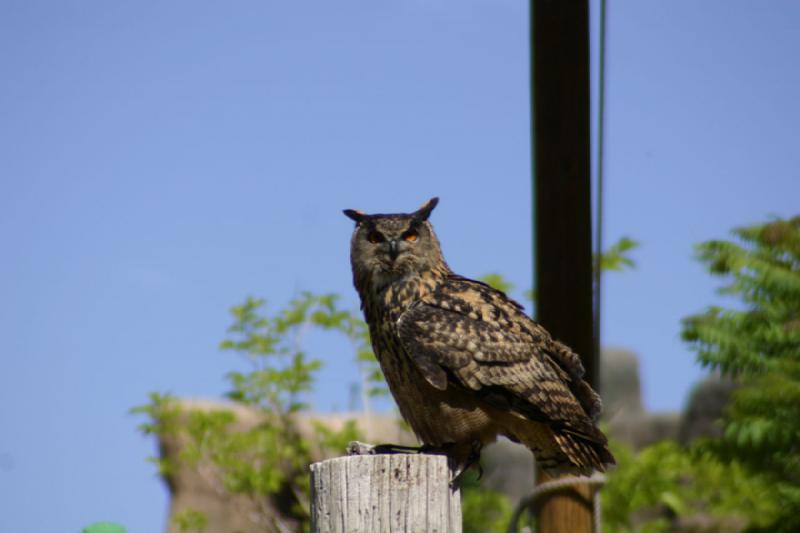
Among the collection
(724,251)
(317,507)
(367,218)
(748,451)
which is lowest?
(317,507)

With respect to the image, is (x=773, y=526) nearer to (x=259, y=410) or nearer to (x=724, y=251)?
(x=724, y=251)

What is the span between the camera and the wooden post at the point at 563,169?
4.76 meters

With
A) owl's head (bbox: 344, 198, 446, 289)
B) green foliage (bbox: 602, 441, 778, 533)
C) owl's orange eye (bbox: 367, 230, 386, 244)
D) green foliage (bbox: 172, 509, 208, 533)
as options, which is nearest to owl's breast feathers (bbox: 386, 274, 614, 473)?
owl's head (bbox: 344, 198, 446, 289)

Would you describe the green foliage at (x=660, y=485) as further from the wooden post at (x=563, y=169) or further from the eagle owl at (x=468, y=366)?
the eagle owl at (x=468, y=366)

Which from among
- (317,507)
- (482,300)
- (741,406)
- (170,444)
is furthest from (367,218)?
(170,444)

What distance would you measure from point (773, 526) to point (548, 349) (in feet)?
10.0

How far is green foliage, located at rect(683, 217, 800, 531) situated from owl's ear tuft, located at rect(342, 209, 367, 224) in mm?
3194

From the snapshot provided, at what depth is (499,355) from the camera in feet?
13.1

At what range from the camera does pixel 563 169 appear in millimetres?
4766

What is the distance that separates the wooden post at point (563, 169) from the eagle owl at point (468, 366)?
0.53 m

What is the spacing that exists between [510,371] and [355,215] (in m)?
1.06

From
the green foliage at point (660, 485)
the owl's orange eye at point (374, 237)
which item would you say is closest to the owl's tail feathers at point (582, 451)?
the owl's orange eye at point (374, 237)

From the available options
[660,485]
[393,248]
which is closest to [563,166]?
[393,248]

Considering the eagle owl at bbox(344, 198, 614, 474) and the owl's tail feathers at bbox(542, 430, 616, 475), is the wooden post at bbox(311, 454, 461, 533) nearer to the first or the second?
the eagle owl at bbox(344, 198, 614, 474)
